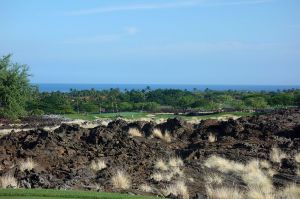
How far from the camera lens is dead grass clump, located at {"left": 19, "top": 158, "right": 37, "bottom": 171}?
18.6 m

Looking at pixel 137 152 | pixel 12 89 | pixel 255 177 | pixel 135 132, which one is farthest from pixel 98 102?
pixel 255 177

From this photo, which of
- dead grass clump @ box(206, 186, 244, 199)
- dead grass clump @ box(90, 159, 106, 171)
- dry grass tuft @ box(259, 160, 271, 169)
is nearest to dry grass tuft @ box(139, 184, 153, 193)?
dead grass clump @ box(206, 186, 244, 199)

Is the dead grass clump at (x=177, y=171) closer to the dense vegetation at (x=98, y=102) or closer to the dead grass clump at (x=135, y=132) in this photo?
the dead grass clump at (x=135, y=132)

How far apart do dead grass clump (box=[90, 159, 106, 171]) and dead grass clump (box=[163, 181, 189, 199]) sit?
3187 millimetres

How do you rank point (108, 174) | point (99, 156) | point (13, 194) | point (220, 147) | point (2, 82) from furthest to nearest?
point (2, 82) < point (220, 147) < point (99, 156) < point (108, 174) < point (13, 194)

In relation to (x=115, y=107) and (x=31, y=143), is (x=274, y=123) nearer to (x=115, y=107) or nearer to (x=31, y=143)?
(x=31, y=143)

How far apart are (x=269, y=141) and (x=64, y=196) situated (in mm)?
17841

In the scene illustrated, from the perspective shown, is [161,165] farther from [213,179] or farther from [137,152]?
[137,152]

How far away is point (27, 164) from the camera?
749 inches

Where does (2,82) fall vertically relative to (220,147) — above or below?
above

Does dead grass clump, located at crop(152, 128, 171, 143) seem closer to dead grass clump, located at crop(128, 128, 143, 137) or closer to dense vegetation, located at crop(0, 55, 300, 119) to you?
dead grass clump, located at crop(128, 128, 143, 137)

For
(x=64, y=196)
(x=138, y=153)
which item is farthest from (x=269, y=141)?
(x=64, y=196)

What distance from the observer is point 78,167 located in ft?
62.8

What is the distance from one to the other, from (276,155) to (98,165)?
7986 millimetres
